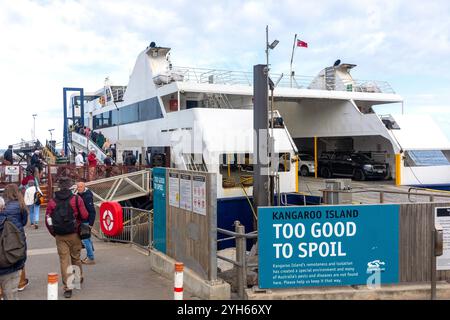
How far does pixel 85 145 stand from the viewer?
28484mm

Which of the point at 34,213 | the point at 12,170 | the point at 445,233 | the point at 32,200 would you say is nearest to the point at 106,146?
the point at 12,170

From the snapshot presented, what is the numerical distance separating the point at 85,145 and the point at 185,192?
23.0m

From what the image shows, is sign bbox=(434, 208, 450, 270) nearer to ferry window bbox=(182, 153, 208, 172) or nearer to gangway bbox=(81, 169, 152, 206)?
ferry window bbox=(182, 153, 208, 172)

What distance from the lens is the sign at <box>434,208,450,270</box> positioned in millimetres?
6426

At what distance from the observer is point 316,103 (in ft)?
74.7

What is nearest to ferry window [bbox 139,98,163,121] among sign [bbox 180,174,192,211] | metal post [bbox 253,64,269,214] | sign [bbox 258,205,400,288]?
metal post [bbox 253,64,269,214]

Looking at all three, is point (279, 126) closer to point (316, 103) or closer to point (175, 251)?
point (316, 103)

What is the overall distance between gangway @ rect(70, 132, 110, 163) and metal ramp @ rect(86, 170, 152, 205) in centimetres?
943

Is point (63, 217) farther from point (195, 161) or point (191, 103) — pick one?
point (191, 103)

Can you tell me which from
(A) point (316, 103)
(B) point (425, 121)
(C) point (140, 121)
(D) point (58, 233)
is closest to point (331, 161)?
(A) point (316, 103)

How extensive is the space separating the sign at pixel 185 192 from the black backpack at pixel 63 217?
174 cm

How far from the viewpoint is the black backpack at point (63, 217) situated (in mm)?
6281
